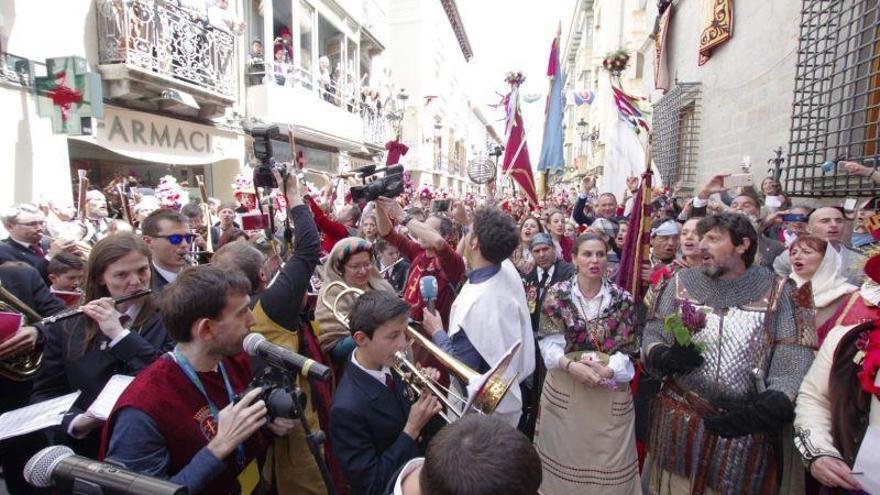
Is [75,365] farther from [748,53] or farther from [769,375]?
[748,53]

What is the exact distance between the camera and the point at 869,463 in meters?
1.84

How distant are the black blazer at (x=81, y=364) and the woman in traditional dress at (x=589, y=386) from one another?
208 cm

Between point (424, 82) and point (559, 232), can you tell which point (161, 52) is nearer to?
point (559, 232)

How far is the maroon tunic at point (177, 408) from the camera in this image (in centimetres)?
163

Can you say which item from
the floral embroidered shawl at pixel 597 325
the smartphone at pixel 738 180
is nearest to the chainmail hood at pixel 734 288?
the floral embroidered shawl at pixel 597 325

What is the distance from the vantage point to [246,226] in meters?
5.46

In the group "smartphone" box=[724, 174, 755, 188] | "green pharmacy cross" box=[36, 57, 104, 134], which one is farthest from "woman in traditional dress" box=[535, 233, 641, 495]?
"green pharmacy cross" box=[36, 57, 104, 134]

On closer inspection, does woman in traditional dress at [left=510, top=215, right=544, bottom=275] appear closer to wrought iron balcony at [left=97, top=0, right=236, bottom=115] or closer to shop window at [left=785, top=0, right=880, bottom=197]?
shop window at [left=785, top=0, right=880, bottom=197]

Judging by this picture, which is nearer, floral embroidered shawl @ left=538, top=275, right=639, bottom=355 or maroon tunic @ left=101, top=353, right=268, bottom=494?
maroon tunic @ left=101, top=353, right=268, bottom=494

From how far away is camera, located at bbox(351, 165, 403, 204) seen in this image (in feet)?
10.9

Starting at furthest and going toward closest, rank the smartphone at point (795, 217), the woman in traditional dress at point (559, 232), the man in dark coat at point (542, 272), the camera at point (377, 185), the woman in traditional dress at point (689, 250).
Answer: the woman in traditional dress at point (559, 232) < the smartphone at point (795, 217) < the man in dark coat at point (542, 272) < the woman in traditional dress at point (689, 250) < the camera at point (377, 185)

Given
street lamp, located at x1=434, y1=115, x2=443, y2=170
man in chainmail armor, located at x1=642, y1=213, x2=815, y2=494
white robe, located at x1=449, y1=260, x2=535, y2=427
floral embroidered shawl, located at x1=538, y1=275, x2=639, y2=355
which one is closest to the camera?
man in chainmail armor, located at x1=642, y1=213, x2=815, y2=494

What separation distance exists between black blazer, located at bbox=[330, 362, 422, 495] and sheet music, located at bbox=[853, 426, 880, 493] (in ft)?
5.37

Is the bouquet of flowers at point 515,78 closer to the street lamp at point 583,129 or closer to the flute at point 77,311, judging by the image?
the flute at point 77,311
